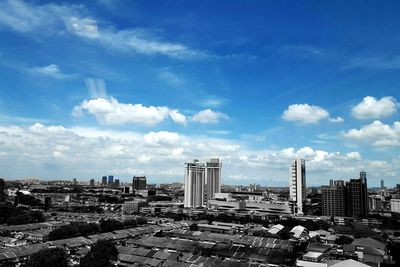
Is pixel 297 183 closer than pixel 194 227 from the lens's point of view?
No

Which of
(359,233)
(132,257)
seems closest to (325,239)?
(359,233)

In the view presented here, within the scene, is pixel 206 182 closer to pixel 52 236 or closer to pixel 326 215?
pixel 326 215

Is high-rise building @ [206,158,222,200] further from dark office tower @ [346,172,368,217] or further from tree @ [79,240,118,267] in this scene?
tree @ [79,240,118,267]

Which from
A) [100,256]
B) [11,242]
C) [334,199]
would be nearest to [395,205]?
[334,199]

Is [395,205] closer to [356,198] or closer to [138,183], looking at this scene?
[356,198]

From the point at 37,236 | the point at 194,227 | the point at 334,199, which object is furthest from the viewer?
the point at 334,199

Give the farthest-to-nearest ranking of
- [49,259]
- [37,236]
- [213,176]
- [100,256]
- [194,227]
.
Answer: [213,176] → [194,227] → [37,236] → [100,256] → [49,259]

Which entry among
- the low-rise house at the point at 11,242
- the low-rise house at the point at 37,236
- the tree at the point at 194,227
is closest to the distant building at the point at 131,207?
the tree at the point at 194,227

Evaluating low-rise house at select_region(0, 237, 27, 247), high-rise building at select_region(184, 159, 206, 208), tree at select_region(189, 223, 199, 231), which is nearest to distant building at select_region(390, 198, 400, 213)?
high-rise building at select_region(184, 159, 206, 208)
